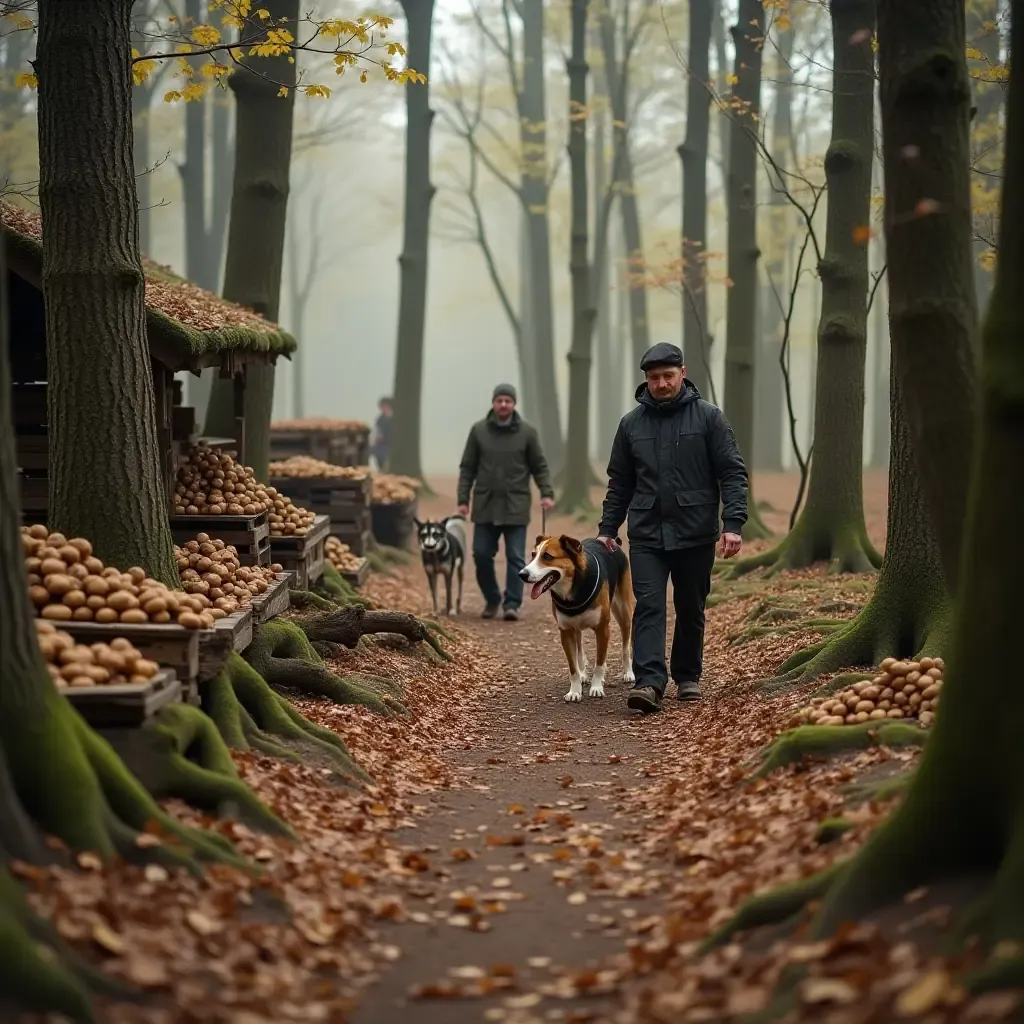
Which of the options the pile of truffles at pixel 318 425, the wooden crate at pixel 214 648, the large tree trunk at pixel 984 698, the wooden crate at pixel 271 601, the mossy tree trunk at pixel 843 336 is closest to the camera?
the large tree trunk at pixel 984 698

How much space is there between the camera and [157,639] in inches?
255

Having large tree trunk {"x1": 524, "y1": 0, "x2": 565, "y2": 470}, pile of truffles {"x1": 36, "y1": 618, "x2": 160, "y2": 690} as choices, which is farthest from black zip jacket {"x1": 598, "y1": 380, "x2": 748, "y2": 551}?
large tree trunk {"x1": 524, "y1": 0, "x2": 565, "y2": 470}

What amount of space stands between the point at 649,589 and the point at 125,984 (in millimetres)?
6005

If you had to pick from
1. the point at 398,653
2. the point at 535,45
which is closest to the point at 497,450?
the point at 398,653

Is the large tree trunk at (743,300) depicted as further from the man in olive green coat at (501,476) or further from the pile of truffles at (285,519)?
the pile of truffles at (285,519)

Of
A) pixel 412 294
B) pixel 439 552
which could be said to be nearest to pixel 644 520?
pixel 439 552

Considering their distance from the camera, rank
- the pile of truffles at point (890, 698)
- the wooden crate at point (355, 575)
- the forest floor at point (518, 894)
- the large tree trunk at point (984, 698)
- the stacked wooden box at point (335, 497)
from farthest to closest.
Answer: the stacked wooden box at point (335, 497)
the wooden crate at point (355, 575)
the pile of truffles at point (890, 698)
the large tree trunk at point (984, 698)
the forest floor at point (518, 894)

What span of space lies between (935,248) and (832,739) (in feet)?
8.62

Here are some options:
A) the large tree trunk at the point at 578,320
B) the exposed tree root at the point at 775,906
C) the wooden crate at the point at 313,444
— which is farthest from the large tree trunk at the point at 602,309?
the exposed tree root at the point at 775,906

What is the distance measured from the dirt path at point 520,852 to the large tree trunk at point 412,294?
14.4 metres

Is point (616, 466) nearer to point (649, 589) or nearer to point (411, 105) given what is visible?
point (649, 589)

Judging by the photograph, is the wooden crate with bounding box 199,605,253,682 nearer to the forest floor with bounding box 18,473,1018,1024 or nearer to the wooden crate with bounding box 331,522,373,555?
the forest floor with bounding box 18,473,1018,1024

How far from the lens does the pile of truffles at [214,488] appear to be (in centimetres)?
1011

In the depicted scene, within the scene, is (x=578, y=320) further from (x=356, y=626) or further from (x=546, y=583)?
(x=356, y=626)
